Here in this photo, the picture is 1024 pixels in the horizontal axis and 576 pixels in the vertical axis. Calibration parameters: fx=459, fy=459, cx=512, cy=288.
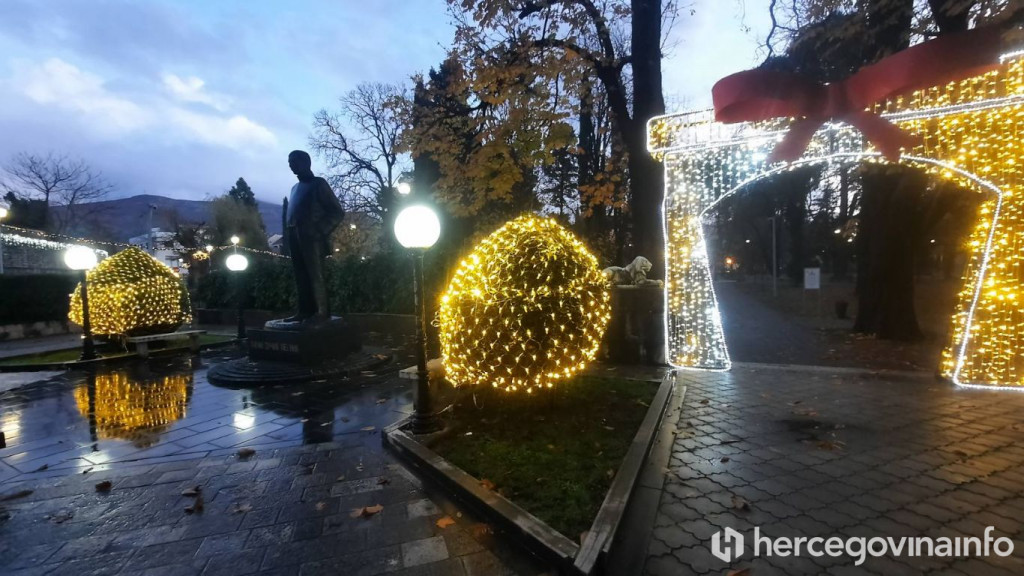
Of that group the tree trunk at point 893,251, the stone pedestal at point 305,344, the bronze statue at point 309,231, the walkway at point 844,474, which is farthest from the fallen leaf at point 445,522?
the tree trunk at point 893,251

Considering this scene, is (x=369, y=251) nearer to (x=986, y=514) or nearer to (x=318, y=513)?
(x=318, y=513)

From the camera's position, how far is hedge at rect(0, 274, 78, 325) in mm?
15678

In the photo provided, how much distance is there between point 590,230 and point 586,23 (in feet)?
31.6

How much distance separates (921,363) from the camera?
8320mm

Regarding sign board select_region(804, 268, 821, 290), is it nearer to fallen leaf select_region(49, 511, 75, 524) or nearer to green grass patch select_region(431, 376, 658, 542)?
green grass patch select_region(431, 376, 658, 542)

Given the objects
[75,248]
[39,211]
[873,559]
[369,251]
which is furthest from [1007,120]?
[39,211]

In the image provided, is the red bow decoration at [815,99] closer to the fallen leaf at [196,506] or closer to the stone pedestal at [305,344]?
the fallen leaf at [196,506]

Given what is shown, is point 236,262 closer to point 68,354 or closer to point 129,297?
point 129,297

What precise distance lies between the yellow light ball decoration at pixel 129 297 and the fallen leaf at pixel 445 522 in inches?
450

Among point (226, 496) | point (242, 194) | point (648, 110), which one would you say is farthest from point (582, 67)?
point (242, 194)

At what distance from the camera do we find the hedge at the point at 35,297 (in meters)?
15.7

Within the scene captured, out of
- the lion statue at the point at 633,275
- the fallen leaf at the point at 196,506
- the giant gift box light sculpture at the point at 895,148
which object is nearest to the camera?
the giant gift box light sculpture at the point at 895,148


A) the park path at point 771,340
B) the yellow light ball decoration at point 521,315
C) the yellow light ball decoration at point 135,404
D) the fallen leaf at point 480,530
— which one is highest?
the yellow light ball decoration at point 521,315

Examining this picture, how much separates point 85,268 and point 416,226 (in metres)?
9.65
